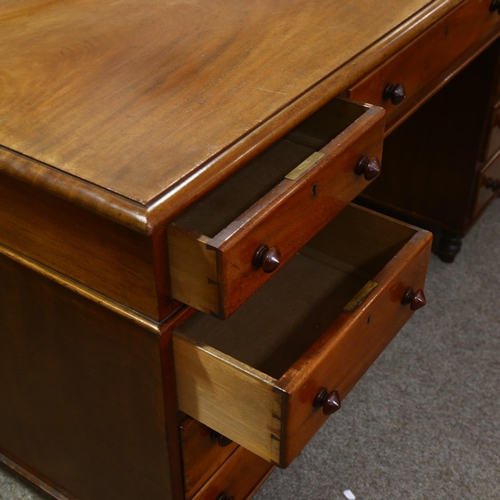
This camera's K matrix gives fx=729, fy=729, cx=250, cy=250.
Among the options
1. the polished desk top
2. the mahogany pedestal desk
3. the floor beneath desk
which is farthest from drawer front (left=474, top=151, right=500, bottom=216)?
the polished desk top

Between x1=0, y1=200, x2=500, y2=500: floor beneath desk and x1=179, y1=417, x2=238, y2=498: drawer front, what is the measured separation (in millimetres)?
291

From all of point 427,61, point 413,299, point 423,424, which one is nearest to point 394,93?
point 427,61

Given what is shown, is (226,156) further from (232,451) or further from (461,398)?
(461,398)

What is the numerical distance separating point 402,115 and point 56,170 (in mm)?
605

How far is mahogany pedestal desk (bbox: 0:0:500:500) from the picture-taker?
72 centimetres

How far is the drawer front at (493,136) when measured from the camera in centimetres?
152

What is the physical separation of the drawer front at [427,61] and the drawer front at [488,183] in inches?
15.3

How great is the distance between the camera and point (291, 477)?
122 centimetres

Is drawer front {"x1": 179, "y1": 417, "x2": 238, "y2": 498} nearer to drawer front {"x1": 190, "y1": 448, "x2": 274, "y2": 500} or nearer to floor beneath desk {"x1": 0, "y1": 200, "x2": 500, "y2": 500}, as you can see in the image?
drawer front {"x1": 190, "y1": 448, "x2": 274, "y2": 500}

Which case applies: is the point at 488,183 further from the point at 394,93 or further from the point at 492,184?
the point at 394,93

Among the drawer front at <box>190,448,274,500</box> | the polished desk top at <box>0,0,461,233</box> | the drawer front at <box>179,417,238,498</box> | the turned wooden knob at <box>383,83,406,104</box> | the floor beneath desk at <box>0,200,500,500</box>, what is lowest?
the floor beneath desk at <box>0,200,500,500</box>

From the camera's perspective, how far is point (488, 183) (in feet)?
5.44

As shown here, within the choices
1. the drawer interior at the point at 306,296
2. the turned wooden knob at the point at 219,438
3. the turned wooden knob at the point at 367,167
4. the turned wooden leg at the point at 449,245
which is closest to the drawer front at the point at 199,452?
the turned wooden knob at the point at 219,438

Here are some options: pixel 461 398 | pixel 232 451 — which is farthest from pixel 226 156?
pixel 461 398
